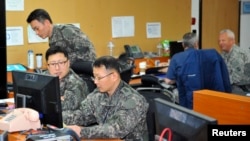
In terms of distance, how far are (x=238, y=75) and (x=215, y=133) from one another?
4.14 meters

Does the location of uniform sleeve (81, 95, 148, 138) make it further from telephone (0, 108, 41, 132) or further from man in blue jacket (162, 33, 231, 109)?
man in blue jacket (162, 33, 231, 109)

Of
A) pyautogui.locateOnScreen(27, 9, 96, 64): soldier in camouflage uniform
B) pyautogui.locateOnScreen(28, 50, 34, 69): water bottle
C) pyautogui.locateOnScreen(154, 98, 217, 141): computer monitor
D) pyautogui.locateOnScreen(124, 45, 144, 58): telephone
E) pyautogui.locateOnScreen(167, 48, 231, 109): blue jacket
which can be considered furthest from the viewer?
pyautogui.locateOnScreen(124, 45, 144, 58): telephone

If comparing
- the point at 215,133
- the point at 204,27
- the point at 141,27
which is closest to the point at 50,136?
the point at 215,133

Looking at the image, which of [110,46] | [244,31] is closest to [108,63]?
[110,46]

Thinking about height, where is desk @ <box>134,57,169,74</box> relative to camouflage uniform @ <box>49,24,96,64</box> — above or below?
→ below

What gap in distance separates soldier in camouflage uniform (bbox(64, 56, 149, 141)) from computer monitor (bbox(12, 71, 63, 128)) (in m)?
0.23

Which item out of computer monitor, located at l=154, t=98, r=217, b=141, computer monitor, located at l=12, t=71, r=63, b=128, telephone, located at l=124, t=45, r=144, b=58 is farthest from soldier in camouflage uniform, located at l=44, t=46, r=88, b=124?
telephone, located at l=124, t=45, r=144, b=58

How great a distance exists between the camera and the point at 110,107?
289 cm

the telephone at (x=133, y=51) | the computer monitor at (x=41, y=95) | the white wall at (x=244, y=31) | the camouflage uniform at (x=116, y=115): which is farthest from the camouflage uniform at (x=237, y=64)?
the computer monitor at (x=41, y=95)

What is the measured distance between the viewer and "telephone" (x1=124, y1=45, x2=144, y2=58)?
5766 mm

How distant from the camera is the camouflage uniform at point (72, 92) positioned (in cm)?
319

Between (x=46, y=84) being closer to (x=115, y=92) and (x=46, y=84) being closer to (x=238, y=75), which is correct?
(x=115, y=92)

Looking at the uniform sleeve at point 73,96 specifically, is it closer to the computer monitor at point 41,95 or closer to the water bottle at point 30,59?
the computer monitor at point 41,95

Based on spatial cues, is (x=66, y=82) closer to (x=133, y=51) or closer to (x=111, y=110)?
(x=111, y=110)
